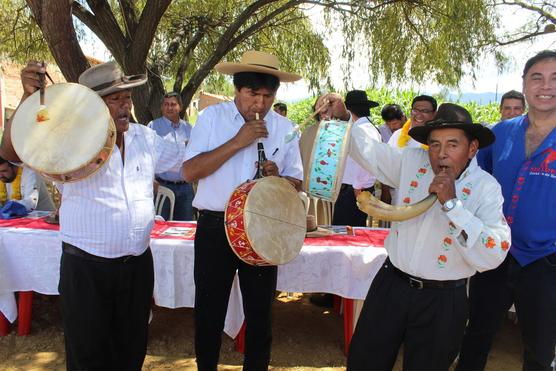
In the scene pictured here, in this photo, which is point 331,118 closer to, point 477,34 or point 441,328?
point 441,328

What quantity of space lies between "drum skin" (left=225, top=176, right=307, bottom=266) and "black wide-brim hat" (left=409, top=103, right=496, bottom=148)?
78 centimetres

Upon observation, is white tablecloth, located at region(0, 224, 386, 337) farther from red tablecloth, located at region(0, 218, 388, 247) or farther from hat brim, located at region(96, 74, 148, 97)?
hat brim, located at region(96, 74, 148, 97)

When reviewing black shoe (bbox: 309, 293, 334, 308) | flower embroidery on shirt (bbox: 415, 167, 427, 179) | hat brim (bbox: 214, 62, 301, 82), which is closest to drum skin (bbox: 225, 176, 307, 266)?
hat brim (bbox: 214, 62, 301, 82)

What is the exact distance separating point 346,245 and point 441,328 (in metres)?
1.34

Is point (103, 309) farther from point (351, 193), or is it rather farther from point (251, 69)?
point (351, 193)

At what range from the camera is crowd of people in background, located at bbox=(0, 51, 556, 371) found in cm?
208

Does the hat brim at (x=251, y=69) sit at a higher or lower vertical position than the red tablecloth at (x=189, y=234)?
higher

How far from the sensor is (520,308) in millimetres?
2402

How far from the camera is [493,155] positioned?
8.46 ft

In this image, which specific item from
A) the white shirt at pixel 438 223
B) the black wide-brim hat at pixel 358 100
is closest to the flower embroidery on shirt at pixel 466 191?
the white shirt at pixel 438 223

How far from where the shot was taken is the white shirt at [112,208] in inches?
84.1

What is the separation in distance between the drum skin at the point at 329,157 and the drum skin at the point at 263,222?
8.3 inches

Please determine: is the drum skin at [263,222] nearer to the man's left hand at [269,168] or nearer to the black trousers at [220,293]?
the man's left hand at [269,168]

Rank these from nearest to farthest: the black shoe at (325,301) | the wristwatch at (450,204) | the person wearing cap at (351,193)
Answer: the wristwatch at (450,204)
the black shoe at (325,301)
the person wearing cap at (351,193)
